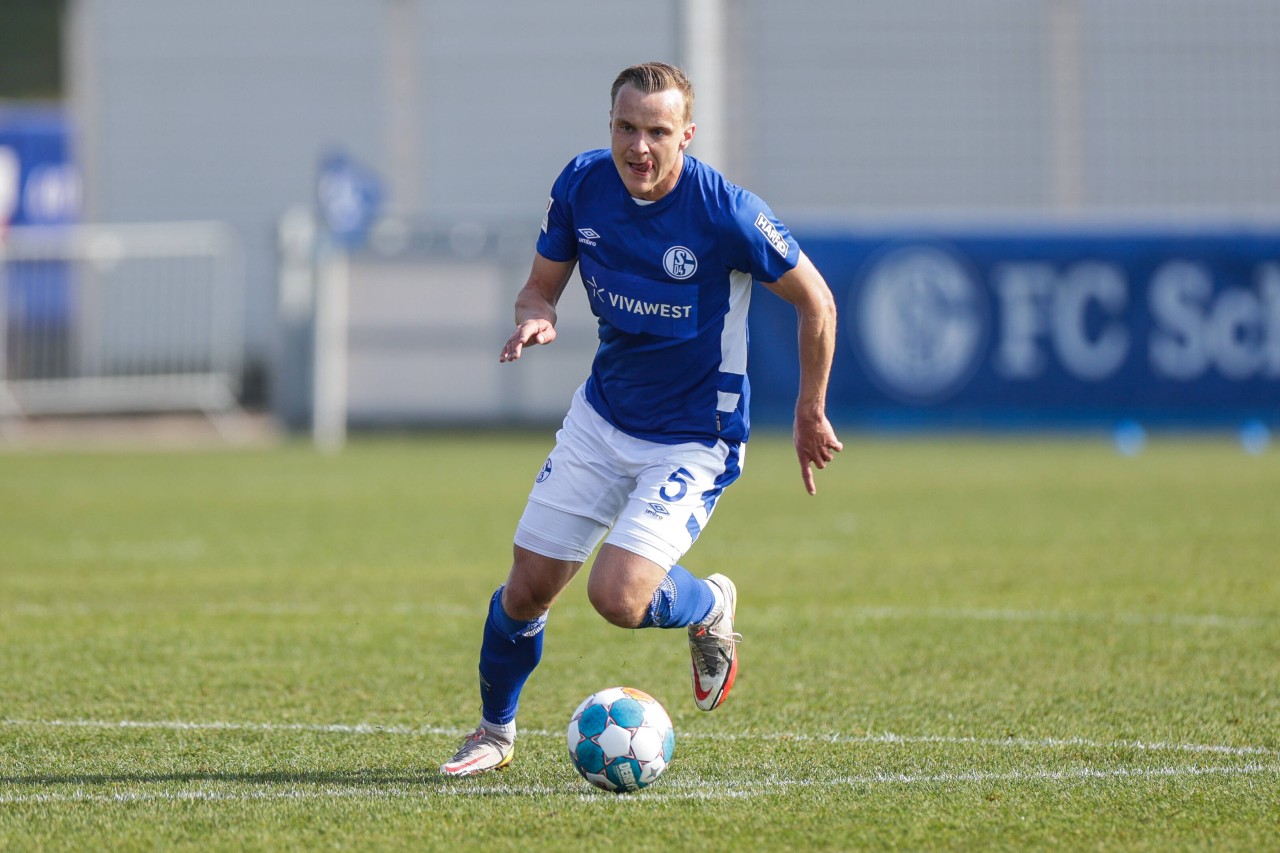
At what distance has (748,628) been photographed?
23.6 feet

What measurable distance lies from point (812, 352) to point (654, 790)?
137cm

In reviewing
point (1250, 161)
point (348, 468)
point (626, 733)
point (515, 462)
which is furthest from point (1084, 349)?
point (626, 733)

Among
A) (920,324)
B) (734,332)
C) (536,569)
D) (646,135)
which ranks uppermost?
(646,135)

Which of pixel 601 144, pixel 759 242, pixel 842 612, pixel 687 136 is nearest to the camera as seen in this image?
pixel 759 242

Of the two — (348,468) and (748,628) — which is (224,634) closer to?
(748,628)

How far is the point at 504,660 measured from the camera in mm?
4883

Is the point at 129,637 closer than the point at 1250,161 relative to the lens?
Yes

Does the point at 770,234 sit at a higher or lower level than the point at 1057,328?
higher

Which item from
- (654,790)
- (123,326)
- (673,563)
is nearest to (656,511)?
(673,563)

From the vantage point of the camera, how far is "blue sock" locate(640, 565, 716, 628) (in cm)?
481

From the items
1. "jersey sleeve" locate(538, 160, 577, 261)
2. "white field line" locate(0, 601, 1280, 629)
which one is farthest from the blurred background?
"jersey sleeve" locate(538, 160, 577, 261)

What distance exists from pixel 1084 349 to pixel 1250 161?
5004mm

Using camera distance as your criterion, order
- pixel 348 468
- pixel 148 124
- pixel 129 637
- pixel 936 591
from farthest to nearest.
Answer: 1. pixel 148 124
2. pixel 348 468
3. pixel 936 591
4. pixel 129 637

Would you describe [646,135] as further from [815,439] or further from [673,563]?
[673,563]
